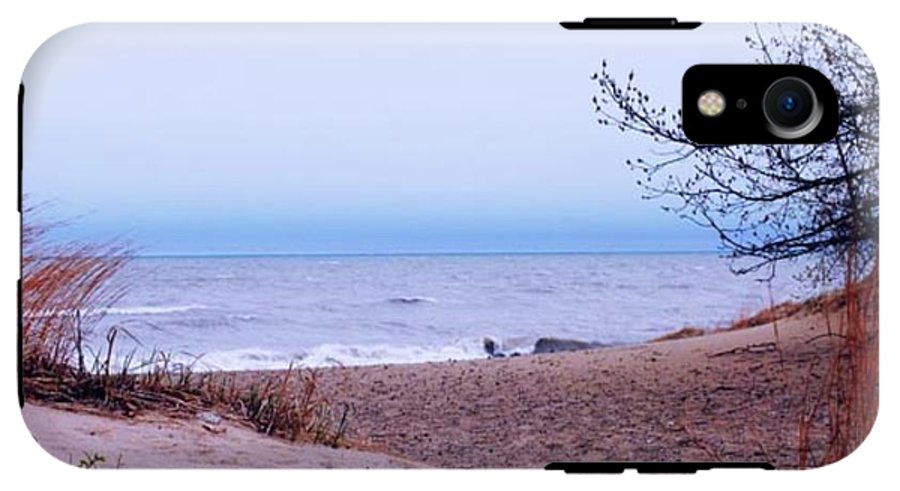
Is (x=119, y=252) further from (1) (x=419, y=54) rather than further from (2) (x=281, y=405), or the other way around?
(1) (x=419, y=54)

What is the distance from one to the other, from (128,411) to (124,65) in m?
0.58

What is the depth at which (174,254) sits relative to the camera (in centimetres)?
344

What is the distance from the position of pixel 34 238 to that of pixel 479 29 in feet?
2.70

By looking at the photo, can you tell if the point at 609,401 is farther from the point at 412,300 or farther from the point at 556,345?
the point at 412,300

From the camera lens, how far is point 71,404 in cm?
349

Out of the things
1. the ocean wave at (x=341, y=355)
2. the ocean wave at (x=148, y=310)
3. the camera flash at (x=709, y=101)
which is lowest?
the ocean wave at (x=341, y=355)

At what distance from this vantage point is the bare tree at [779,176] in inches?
135

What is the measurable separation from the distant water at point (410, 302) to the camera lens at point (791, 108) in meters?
0.24

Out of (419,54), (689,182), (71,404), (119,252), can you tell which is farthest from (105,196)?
(689,182)

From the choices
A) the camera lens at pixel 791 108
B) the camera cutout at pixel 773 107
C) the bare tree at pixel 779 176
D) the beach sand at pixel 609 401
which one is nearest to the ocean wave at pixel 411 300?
the beach sand at pixel 609 401

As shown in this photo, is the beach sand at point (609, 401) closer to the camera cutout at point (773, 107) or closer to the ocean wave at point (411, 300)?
the ocean wave at point (411, 300)

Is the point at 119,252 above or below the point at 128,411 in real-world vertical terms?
above

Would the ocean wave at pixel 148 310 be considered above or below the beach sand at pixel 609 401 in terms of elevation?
above

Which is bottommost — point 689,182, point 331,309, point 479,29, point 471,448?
point 471,448
